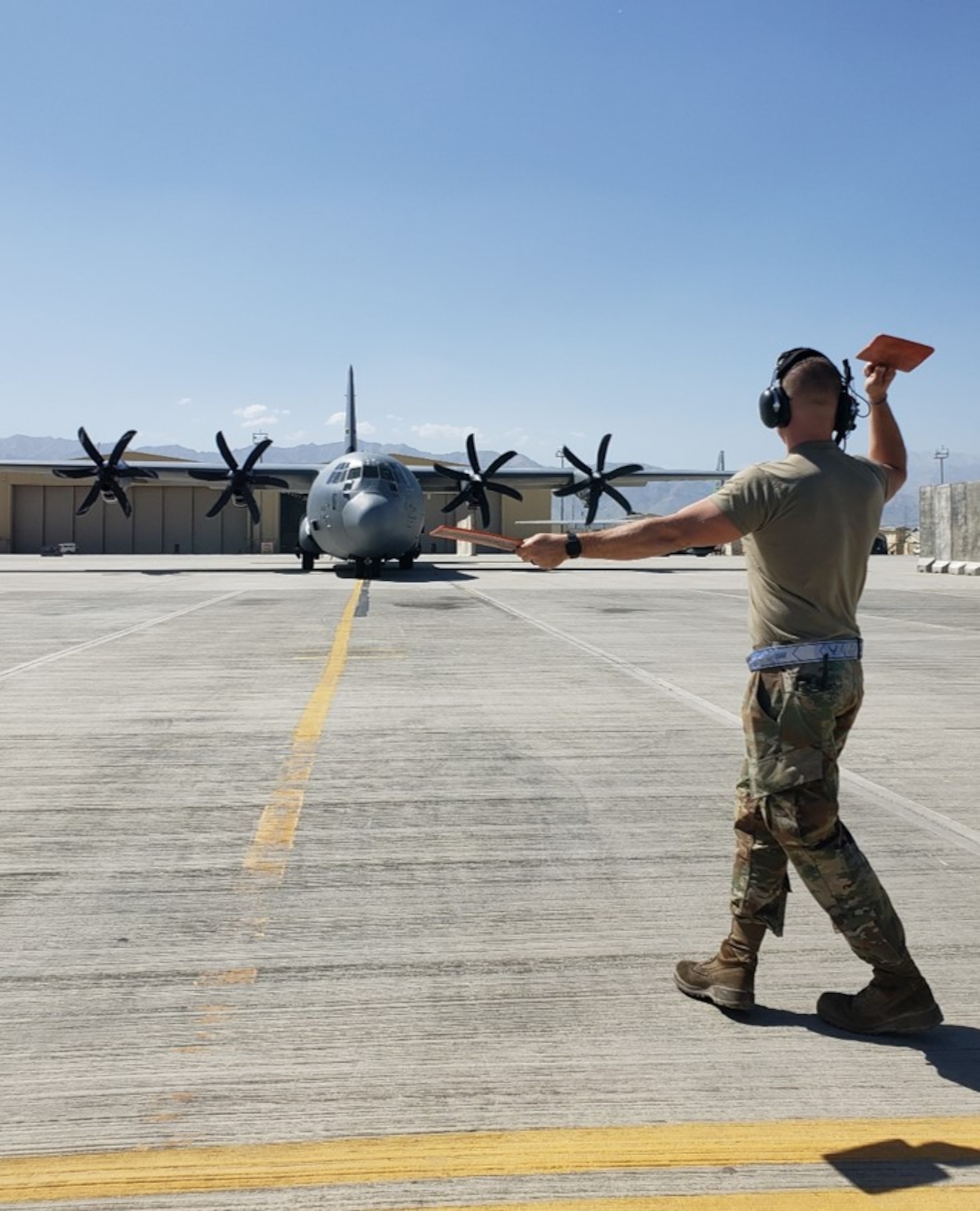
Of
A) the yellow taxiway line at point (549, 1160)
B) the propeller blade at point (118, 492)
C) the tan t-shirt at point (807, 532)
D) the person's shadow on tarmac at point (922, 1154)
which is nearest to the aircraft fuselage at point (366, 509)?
the propeller blade at point (118, 492)

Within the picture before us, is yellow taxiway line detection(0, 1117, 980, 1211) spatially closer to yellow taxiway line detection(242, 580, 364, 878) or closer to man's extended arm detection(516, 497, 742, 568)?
man's extended arm detection(516, 497, 742, 568)

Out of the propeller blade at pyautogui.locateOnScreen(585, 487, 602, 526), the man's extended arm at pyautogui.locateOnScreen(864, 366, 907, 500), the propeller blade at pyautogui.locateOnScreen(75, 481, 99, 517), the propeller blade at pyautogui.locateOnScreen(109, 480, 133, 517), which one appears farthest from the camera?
the propeller blade at pyautogui.locateOnScreen(585, 487, 602, 526)

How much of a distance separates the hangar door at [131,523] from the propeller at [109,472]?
30475 millimetres

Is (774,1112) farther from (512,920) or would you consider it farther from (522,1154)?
(512,920)

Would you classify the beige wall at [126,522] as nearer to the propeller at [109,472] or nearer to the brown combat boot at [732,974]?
the propeller at [109,472]

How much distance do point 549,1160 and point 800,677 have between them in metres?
A: 1.71

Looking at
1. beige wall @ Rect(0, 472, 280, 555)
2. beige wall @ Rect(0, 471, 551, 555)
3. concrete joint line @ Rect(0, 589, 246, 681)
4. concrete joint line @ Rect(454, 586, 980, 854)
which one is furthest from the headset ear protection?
beige wall @ Rect(0, 472, 280, 555)

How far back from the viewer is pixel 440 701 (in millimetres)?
9852

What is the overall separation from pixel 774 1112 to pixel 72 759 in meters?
5.65

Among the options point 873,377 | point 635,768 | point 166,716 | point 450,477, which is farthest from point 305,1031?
point 450,477

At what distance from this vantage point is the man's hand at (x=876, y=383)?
4.28 metres

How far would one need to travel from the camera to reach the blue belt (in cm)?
371

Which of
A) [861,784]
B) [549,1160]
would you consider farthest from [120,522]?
[549,1160]

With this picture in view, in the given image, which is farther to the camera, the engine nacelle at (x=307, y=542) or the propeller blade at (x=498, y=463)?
the propeller blade at (x=498, y=463)
